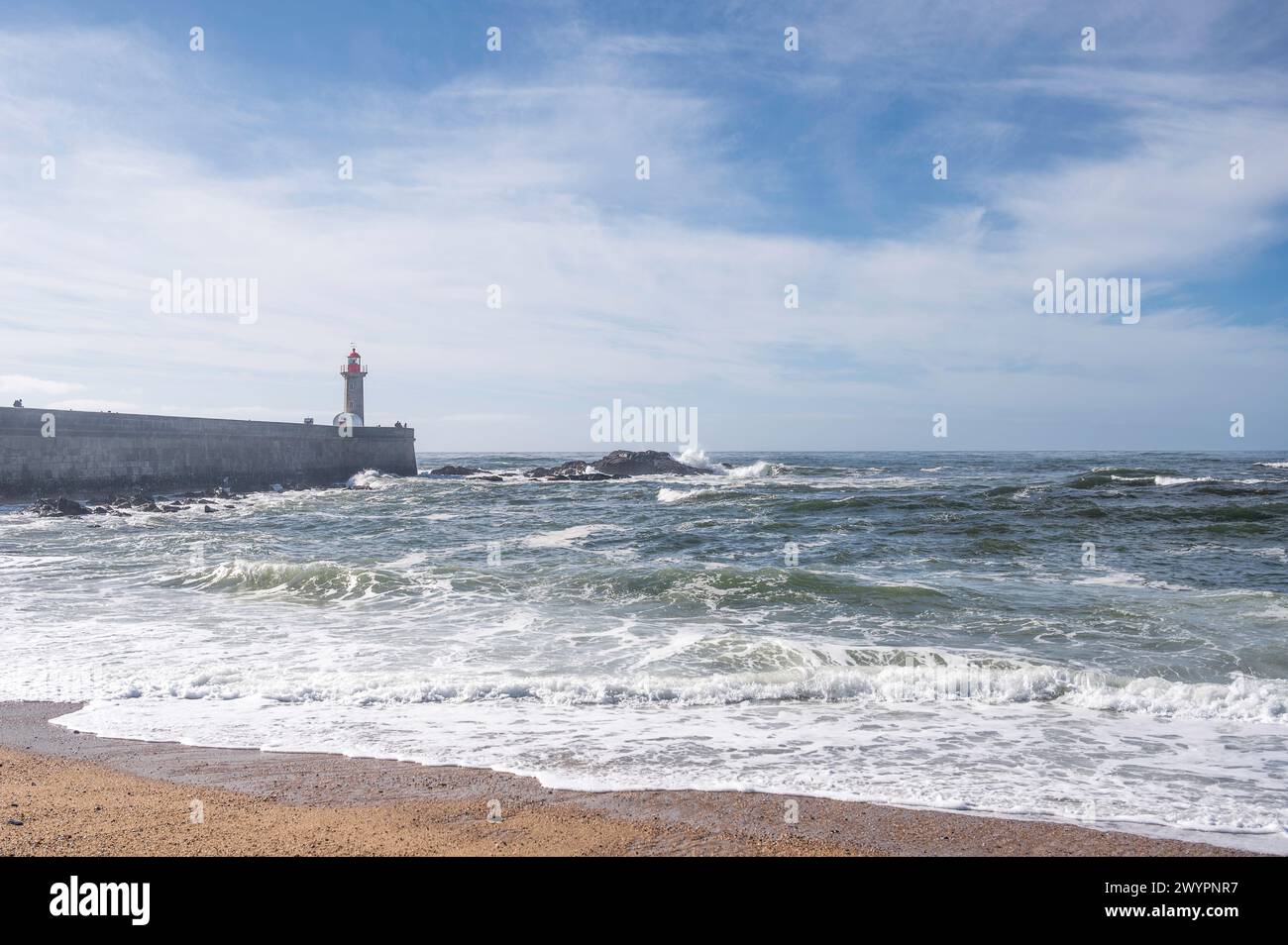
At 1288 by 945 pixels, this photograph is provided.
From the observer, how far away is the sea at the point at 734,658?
499cm

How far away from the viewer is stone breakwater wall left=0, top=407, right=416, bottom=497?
2609cm

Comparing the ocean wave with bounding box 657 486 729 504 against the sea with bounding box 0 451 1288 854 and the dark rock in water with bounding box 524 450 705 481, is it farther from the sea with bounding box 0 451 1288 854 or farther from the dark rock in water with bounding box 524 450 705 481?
the dark rock in water with bounding box 524 450 705 481

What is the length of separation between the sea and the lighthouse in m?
29.1

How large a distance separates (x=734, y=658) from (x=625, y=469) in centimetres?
3810

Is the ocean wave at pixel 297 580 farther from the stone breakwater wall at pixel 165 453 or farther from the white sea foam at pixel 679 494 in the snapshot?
the stone breakwater wall at pixel 165 453

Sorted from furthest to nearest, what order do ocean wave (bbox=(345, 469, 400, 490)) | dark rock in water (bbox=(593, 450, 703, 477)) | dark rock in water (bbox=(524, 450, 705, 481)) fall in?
dark rock in water (bbox=(593, 450, 703, 477)), dark rock in water (bbox=(524, 450, 705, 481)), ocean wave (bbox=(345, 469, 400, 490))

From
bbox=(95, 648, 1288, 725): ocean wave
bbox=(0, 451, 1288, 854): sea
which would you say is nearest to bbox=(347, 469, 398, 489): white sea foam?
bbox=(0, 451, 1288, 854): sea

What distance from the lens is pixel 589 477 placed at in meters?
42.5

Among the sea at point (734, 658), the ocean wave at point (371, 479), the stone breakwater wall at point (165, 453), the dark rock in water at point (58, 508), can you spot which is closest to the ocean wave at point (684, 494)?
the sea at point (734, 658)

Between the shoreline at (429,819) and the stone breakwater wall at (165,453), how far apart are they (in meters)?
26.6

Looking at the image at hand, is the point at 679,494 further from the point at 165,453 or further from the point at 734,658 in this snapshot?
the point at 734,658

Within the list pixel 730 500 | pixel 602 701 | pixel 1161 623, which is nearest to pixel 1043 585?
pixel 1161 623
